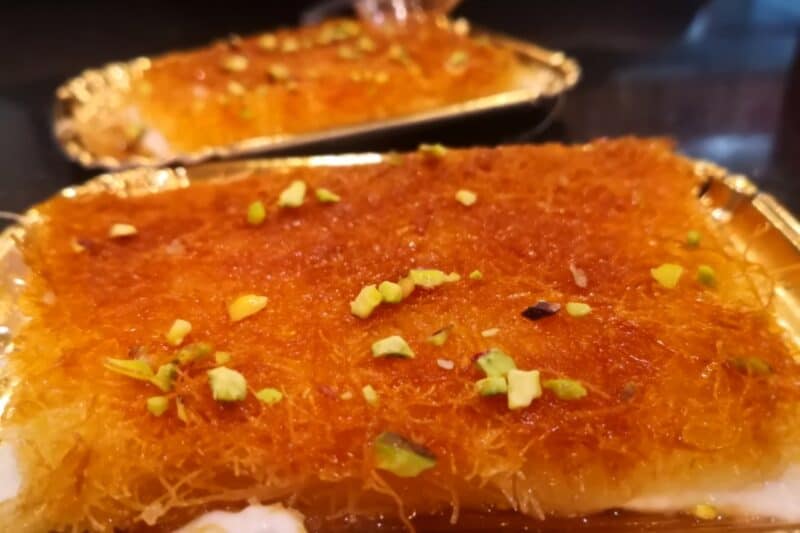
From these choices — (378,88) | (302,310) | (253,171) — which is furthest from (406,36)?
(302,310)

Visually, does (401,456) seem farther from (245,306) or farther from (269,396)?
(245,306)

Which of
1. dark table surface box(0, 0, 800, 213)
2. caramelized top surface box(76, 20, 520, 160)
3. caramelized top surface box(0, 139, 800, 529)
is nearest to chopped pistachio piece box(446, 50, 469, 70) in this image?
caramelized top surface box(76, 20, 520, 160)

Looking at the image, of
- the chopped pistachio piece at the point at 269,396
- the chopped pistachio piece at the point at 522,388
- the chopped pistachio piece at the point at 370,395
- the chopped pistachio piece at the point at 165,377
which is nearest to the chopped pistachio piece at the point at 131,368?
the chopped pistachio piece at the point at 165,377

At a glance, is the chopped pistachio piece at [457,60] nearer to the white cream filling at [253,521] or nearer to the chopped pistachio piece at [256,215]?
the chopped pistachio piece at [256,215]

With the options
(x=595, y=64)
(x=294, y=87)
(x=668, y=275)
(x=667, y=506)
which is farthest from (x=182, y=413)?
(x=595, y=64)

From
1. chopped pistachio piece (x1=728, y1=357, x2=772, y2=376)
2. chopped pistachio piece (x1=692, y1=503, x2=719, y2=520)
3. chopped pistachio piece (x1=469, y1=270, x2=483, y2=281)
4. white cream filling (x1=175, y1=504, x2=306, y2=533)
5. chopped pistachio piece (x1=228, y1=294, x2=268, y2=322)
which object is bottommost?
chopped pistachio piece (x1=692, y1=503, x2=719, y2=520)

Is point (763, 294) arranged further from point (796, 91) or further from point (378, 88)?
point (796, 91)

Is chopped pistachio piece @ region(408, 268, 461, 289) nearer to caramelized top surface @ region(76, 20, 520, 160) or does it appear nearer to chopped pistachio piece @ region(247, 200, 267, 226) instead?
chopped pistachio piece @ region(247, 200, 267, 226)
